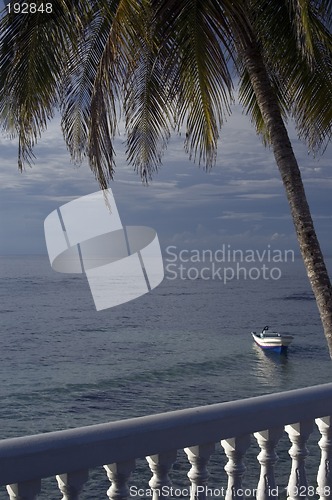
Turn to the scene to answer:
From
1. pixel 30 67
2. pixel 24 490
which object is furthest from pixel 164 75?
pixel 24 490

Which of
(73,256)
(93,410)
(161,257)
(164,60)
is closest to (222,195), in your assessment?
(161,257)

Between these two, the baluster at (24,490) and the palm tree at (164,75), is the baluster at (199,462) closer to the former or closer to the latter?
the baluster at (24,490)

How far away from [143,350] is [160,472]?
57.8 m

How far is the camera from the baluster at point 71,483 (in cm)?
197

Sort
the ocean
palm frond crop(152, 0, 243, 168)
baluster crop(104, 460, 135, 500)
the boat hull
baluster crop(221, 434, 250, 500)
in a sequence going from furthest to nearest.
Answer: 1. the boat hull
2. the ocean
3. palm frond crop(152, 0, 243, 168)
4. baluster crop(221, 434, 250, 500)
5. baluster crop(104, 460, 135, 500)

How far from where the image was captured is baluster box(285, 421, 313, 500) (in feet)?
8.32

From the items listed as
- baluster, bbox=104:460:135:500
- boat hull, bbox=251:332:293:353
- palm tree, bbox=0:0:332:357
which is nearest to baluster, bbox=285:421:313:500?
baluster, bbox=104:460:135:500

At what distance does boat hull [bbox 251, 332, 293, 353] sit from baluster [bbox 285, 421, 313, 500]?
2015 inches

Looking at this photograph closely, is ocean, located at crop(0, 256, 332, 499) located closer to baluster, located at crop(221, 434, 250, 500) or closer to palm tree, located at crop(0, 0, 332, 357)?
palm tree, located at crop(0, 0, 332, 357)

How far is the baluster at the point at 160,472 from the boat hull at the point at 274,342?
5172cm

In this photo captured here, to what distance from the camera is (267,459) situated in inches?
97.0

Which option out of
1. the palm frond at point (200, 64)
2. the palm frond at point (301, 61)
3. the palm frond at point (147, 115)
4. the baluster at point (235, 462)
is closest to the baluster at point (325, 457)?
the baluster at point (235, 462)

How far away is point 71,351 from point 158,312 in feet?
65.4

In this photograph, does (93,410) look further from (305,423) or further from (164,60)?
(305,423)
